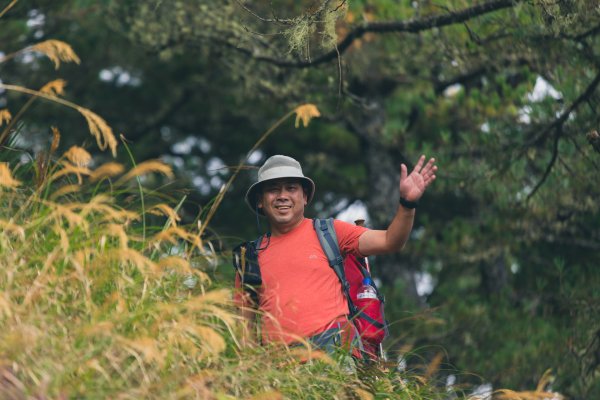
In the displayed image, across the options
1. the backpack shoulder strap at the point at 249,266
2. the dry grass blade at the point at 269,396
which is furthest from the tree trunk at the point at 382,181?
the dry grass blade at the point at 269,396

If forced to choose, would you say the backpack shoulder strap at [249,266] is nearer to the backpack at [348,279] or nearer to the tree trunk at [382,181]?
the backpack at [348,279]

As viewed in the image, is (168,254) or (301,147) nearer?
(168,254)

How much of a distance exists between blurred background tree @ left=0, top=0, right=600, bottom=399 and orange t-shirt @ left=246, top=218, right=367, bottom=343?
0.44 meters

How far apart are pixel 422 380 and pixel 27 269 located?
2.17m

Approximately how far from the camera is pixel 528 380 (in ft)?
43.1

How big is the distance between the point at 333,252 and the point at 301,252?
19 centimetres

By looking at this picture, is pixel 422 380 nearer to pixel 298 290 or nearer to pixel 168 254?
pixel 298 290

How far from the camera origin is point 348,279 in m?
6.73

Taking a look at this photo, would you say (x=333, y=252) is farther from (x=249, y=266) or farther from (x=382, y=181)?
(x=382, y=181)

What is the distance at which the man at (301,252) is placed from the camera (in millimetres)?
6242

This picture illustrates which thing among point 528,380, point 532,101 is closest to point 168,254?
point 532,101

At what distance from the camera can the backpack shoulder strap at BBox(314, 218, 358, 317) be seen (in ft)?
21.4

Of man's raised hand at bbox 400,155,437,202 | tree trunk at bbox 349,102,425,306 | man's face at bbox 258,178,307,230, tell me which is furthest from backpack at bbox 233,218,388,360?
tree trunk at bbox 349,102,425,306

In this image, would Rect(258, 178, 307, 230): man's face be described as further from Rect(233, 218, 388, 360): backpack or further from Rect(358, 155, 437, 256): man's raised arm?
Rect(358, 155, 437, 256): man's raised arm
